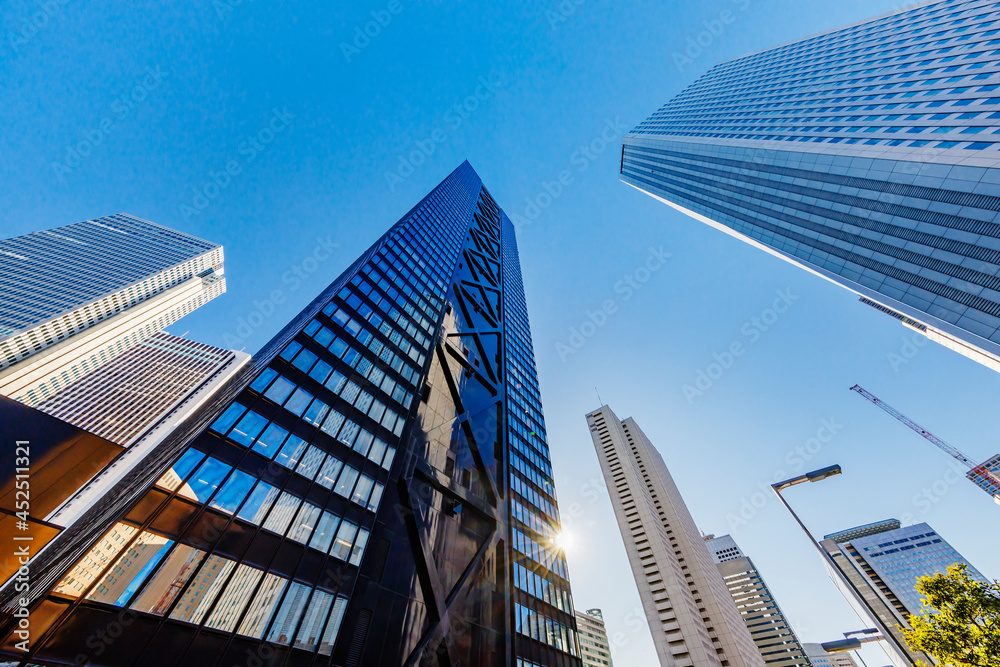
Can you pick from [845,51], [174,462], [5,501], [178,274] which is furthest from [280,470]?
[178,274]

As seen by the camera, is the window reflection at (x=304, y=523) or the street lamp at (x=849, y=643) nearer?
the window reflection at (x=304, y=523)

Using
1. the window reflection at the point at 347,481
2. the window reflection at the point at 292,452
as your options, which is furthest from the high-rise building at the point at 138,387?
the window reflection at the point at 347,481

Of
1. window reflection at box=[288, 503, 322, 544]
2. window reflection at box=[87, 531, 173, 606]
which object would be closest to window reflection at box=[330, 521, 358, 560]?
window reflection at box=[288, 503, 322, 544]

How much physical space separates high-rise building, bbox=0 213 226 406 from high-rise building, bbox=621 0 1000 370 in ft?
567

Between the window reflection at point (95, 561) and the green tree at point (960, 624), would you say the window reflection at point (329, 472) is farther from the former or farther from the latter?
the green tree at point (960, 624)

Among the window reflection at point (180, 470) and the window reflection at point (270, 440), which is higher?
the window reflection at point (270, 440)

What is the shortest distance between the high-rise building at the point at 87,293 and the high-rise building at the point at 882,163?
173 m

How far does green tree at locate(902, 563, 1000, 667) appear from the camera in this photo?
1683cm

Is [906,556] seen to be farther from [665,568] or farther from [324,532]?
[324,532]

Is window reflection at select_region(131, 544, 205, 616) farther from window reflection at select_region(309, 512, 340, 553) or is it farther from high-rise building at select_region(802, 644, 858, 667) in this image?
high-rise building at select_region(802, 644, 858, 667)

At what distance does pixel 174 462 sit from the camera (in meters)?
15.9

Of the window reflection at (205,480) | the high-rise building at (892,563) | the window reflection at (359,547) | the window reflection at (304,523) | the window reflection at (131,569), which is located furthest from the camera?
the high-rise building at (892,563)

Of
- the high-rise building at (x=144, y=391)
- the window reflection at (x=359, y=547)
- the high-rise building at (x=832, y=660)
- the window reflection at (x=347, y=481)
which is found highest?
the high-rise building at (x=144, y=391)

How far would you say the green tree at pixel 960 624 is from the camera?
16.8 m
